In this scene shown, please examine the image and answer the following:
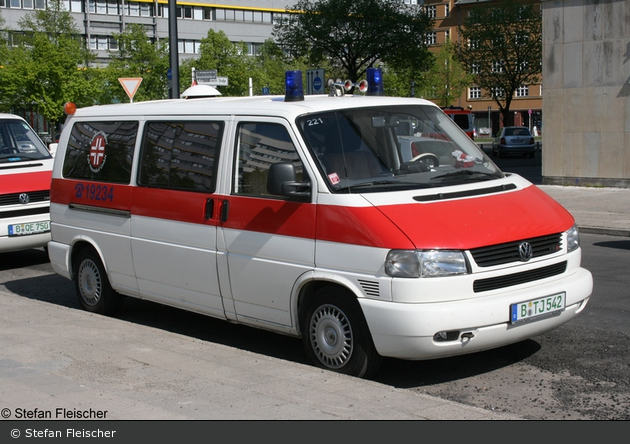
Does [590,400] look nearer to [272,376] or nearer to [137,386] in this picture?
[272,376]

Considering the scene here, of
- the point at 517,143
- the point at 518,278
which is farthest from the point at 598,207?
the point at 517,143

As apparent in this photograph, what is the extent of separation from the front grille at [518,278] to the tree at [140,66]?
47615 mm

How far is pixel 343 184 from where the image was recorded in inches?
246

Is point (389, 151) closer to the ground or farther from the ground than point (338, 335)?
farther from the ground

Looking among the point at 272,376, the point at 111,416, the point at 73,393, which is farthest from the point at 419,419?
the point at 73,393

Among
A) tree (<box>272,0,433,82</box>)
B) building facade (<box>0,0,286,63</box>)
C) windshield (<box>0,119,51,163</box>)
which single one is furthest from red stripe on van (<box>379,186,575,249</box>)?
building facade (<box>0,0,286,63</box>)

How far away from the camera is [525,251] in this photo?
5996 millimetres

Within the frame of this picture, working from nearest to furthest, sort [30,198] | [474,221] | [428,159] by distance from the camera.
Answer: [474,221], [428,159], [30,198]

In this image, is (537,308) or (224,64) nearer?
(537,308)

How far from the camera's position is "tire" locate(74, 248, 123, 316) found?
8508mm

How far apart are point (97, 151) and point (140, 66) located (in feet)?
160

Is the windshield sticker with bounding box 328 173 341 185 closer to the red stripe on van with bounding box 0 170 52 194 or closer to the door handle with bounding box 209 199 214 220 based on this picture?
the door handle with bounding box 209 199 214 220

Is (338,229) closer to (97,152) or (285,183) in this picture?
(285,183)

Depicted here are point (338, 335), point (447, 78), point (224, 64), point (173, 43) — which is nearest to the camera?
point (338, 335)
